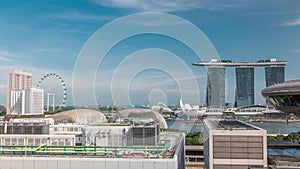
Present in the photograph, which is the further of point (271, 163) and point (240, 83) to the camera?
point (240, 83)

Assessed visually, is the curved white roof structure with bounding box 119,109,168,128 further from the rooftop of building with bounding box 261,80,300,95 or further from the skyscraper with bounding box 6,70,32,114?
the skyscraper with bounding box 6,70,32,114

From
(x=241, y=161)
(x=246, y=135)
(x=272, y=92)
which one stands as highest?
(x=272, y=92)

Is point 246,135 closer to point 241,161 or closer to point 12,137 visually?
point 241,161

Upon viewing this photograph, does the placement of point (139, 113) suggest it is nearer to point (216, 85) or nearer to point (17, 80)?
point (216, 85)

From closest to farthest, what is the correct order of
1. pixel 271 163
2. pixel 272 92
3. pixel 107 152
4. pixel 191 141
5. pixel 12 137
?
1. pixel 107 152
2. pixel 12 137
3. pixel 271 163
4. pixel 272 92
5. pixel 191 141

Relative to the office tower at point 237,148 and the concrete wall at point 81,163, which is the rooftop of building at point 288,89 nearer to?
the office tower at point 237,148

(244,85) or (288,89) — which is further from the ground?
(244,85)

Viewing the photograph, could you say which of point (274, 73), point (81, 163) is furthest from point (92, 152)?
point (274, 73)

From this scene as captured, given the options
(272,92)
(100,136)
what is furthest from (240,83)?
(100,136)
